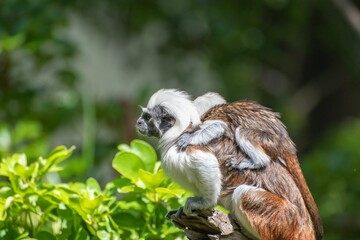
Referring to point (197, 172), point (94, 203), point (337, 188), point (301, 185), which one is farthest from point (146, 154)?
point (337, 188)

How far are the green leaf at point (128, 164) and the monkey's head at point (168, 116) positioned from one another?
84 millimetres

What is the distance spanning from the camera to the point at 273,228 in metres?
2.04

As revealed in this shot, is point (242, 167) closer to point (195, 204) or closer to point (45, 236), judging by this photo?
point (195, 204)

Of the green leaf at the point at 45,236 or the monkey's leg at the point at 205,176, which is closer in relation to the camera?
the monkey's leg at the point at 205,176

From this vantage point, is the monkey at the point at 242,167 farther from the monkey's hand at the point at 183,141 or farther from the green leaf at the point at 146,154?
the green leaf at the point at 146,154

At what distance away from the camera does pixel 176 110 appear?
217 centimetres

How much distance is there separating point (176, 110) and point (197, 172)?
0.22 m

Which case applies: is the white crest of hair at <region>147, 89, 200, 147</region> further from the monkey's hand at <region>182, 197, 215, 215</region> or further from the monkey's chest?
the monkey's hand at <region>182, 197, 215, 215</region>

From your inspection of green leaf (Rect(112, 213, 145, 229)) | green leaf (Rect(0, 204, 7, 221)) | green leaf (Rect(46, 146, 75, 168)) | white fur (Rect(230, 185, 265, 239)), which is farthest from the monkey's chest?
green leaf (Rect(0, 204, 7, 221))

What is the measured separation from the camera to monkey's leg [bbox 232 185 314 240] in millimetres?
2043

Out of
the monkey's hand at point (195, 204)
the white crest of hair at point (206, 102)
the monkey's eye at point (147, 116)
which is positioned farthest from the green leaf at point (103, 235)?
the white crest of hair at point (206, 102)

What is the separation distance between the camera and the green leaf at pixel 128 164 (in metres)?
2.27

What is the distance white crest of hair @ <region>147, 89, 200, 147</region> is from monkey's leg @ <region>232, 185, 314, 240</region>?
233mm

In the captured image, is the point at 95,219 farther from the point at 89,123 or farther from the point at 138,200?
the point at 89,123
